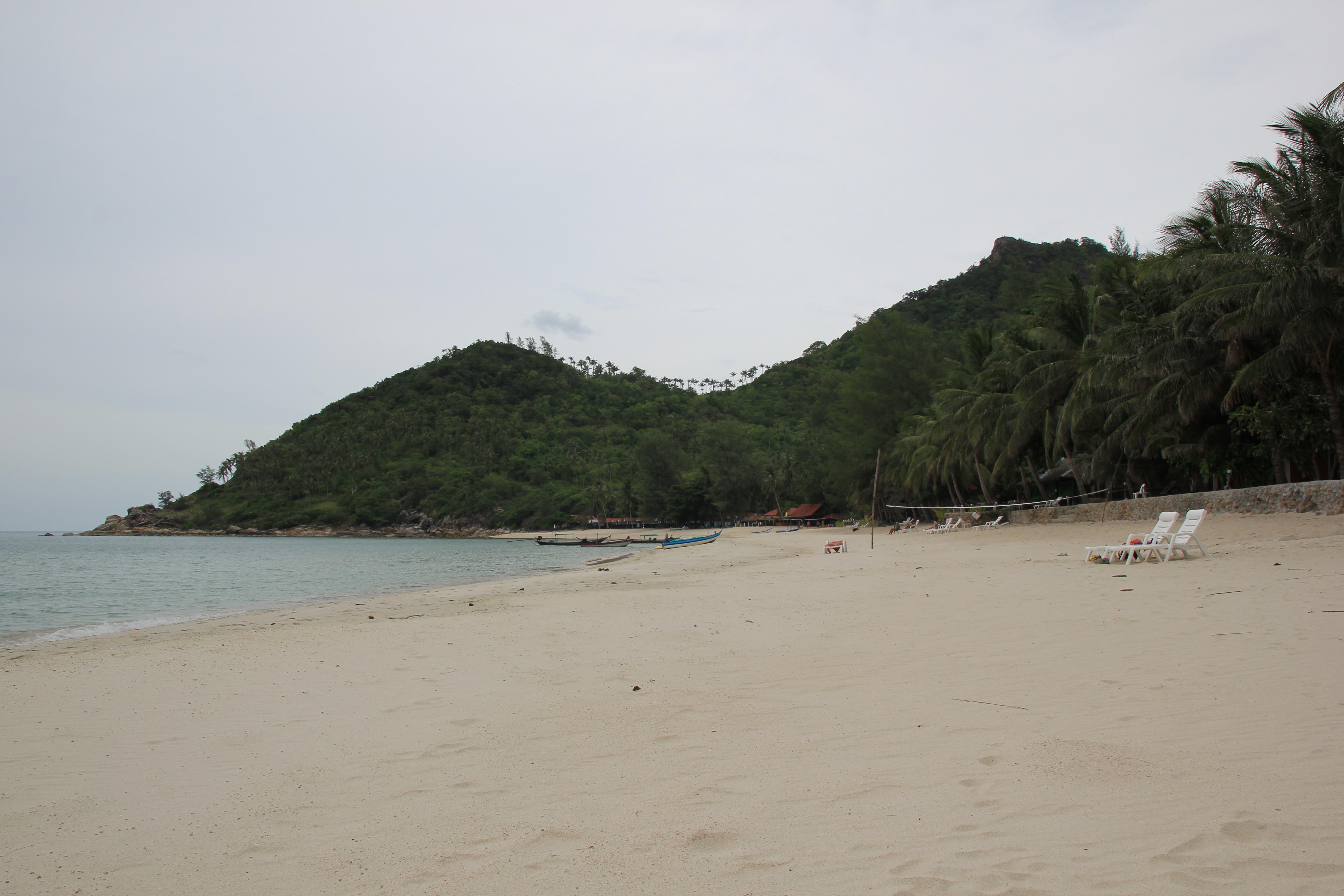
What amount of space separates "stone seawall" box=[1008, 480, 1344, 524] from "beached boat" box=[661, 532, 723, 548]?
1014 inches

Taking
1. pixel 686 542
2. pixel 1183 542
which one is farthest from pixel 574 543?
pixel 1183 542

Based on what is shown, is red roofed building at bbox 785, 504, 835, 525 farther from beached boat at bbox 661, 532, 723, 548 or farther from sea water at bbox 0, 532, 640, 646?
sea water at bbox 0, 532, 640, 646

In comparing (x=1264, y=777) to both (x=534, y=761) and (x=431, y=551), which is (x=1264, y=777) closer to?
(x=534, y=761)

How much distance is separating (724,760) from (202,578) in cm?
3011

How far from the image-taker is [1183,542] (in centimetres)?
1135

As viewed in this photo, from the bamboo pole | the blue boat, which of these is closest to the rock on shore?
the blue boat

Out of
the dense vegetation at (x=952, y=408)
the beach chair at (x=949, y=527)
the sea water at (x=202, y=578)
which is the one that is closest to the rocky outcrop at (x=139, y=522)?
the dense vegetation at (x=952, y=408)

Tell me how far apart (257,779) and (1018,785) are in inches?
142

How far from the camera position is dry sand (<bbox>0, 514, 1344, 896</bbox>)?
257 centimetres

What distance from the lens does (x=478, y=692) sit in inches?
215

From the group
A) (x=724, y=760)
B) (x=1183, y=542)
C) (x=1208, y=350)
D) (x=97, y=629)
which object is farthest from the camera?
(x=1208, y=350)

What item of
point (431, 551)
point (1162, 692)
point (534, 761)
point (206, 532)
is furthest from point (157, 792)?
point (206, 532)

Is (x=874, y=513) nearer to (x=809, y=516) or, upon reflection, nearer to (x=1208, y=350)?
(x=1208, y=350)

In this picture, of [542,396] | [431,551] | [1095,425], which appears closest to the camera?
[1095,425]
